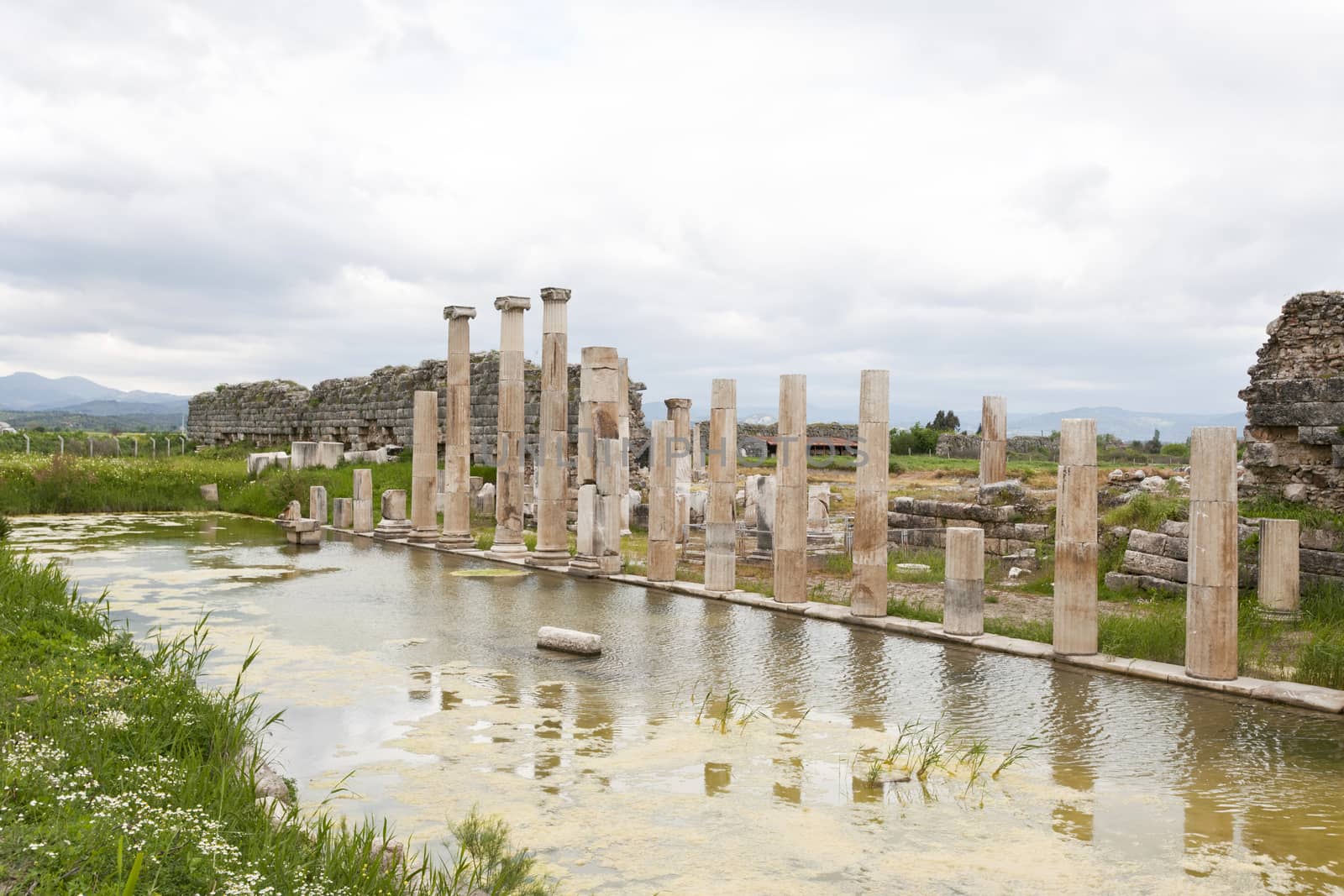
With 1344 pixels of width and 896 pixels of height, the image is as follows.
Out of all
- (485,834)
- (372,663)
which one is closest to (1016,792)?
(485,834)

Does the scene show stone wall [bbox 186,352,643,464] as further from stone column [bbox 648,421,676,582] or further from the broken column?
stone column [bbox 648,421,676,582]

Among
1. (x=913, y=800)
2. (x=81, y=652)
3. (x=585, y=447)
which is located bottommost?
(x=913, y=800)

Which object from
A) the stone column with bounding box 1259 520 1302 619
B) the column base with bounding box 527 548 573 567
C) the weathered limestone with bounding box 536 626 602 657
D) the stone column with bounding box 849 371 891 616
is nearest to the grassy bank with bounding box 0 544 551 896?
the weathered limestone with bounding box 536 626 602 657

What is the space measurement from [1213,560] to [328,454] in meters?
26.7

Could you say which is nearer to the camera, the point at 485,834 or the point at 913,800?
the point at 485,834

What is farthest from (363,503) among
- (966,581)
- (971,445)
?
(971,445)

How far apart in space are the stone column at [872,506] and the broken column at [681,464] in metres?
6.50

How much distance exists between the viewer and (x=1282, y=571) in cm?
1175

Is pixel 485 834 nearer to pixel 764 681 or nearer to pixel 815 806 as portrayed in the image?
pixel 815 806

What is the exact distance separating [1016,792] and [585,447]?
1266 cm

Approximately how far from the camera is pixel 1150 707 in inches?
352

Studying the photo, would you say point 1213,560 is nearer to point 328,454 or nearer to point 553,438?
point 553,438

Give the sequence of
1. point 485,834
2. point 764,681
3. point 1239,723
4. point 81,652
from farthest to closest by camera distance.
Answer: point 764,681 < point 1239,723 < point 81,652 < point 485,834

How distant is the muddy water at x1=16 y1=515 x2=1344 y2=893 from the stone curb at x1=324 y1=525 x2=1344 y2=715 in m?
0.23
